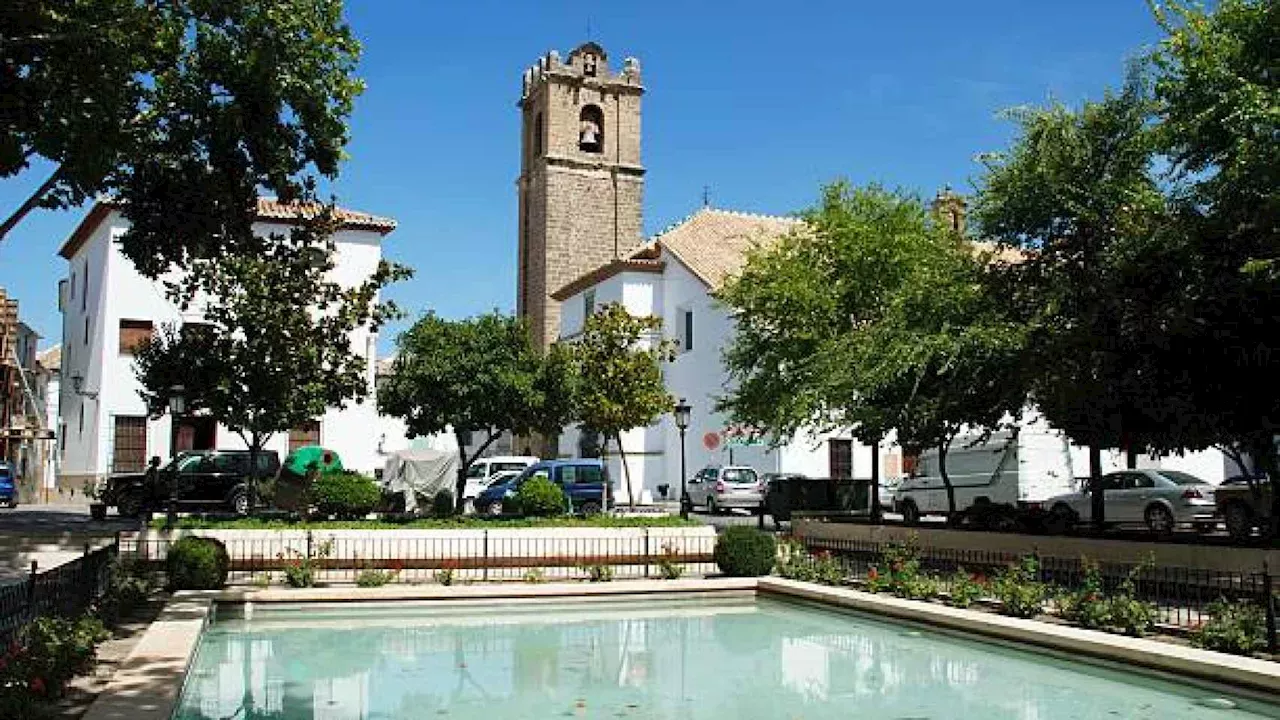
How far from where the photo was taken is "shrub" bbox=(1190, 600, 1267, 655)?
1024 centimetres

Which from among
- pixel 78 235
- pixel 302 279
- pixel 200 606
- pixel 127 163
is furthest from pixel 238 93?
pixel 78 235

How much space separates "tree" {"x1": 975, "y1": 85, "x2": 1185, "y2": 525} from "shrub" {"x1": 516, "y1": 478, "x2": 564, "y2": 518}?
8975 millimetres

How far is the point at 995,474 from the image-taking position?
3067 cm

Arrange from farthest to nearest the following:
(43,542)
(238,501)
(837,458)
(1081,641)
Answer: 1. (837,458)
2. (238,501)
3. (43,542)
4. (1081,641)

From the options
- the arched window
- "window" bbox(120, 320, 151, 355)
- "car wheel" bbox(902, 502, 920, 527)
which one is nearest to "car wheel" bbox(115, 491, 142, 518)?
"window" bbox(120, 320, 151, 355)

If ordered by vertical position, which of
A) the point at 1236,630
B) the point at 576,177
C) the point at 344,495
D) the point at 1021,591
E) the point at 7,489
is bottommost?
the point at 1236,630

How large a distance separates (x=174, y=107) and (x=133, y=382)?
2551 centimetres

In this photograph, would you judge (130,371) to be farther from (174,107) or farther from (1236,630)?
(1236,630)

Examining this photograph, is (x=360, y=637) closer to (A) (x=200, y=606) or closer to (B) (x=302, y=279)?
(A) (x=200, y=606)

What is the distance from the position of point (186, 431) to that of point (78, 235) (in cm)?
1121

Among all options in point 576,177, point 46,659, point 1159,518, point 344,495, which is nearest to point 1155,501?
point 1159,518

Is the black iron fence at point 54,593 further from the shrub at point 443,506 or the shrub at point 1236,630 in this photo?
the shrub at point 443,506

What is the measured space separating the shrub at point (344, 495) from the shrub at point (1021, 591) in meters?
11.8

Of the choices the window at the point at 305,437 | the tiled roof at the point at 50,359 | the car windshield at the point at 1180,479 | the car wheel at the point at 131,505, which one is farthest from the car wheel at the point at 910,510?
the tiled roof at the point at 50,359
